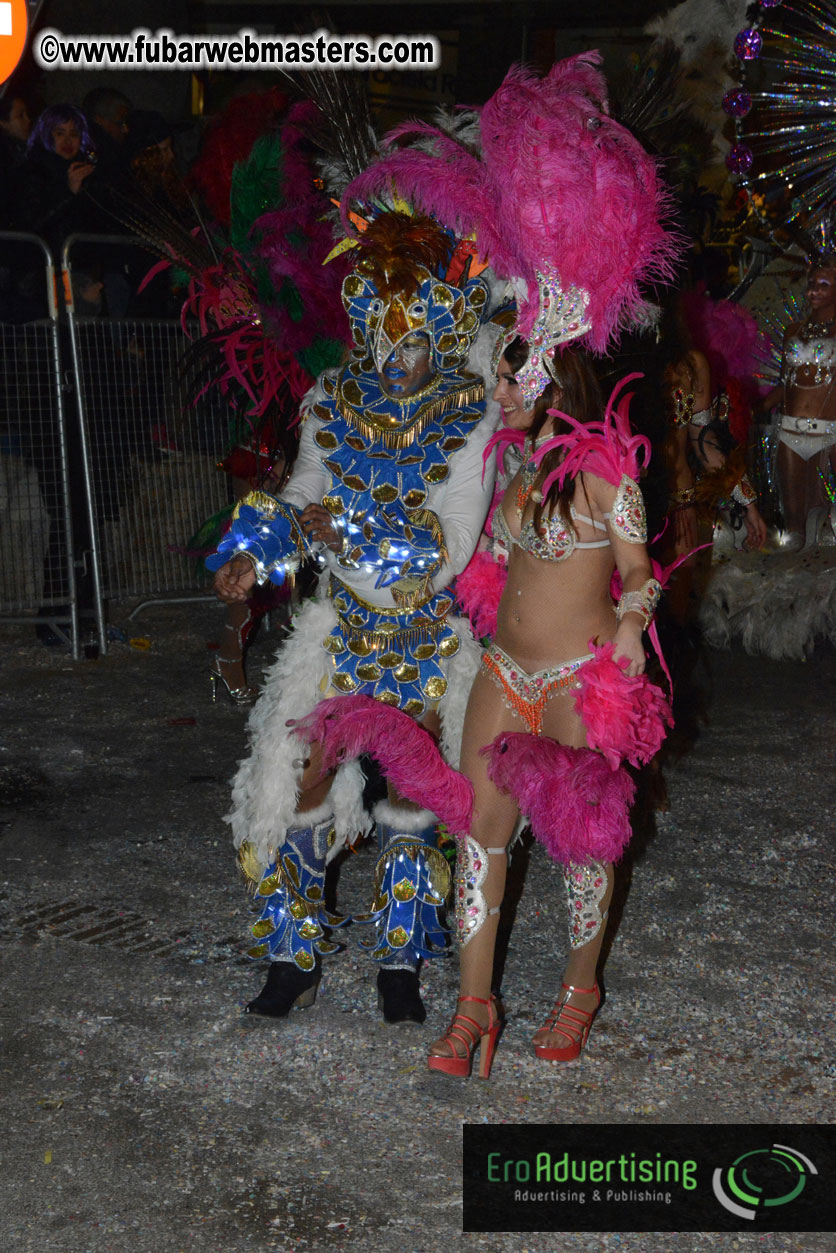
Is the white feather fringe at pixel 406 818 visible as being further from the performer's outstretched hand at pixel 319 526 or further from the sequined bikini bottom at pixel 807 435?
the sequined bikini bottom at pixel 807 435

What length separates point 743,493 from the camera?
6215 millimetres

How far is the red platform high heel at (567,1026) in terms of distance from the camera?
322 cm

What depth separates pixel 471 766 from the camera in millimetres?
3201

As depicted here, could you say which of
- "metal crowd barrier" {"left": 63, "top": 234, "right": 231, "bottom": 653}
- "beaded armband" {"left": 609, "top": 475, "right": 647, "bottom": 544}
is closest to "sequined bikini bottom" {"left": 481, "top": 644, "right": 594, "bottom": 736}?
"beaded armband" {"left": 609, "top": 475, "right": 647, "bottom": 544}

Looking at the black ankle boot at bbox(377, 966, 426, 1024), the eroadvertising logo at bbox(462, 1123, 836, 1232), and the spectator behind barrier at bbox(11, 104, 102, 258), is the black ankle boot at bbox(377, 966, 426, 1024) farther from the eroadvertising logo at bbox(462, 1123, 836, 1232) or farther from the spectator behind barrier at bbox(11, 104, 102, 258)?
the spectator behind barrier at bbox(11, 104, 102, 258)

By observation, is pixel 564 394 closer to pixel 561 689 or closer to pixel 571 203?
pixel 571 203

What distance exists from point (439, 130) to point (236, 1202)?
2618 millimetres

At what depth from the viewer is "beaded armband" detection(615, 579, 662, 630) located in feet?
9.66

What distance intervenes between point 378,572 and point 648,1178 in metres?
1.56

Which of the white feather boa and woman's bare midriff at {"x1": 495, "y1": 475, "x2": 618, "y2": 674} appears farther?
the white feather boa

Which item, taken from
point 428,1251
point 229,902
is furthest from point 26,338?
point 428,1251

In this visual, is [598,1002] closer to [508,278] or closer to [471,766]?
[471,766]

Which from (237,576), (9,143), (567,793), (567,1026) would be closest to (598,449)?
(567,793)

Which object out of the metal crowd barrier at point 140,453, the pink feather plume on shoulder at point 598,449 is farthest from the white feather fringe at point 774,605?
the pink feather plume on shoulder at point 598,449
